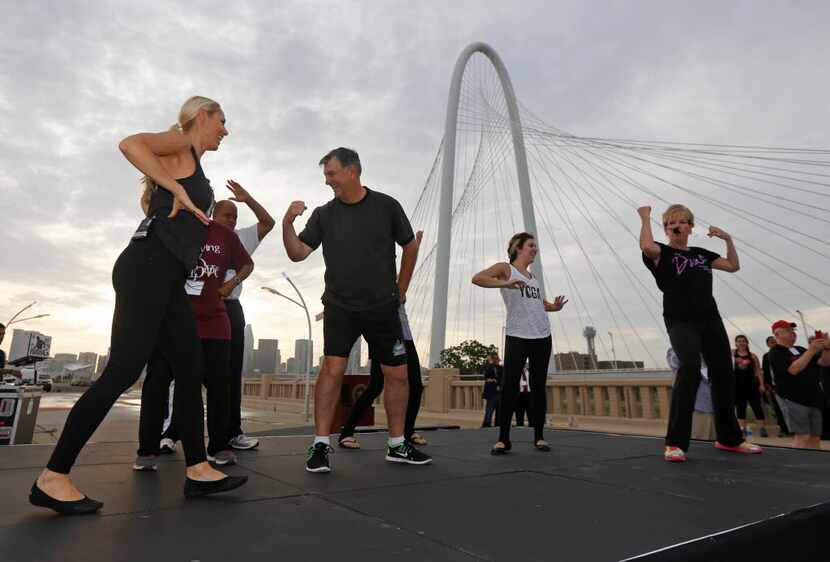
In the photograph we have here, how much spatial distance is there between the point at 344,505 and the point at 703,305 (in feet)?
8.58

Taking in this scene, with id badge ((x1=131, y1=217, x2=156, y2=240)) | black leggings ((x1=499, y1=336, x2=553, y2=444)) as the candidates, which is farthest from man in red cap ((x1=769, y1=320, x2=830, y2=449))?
id badge ((x1=131, y1=217, x2=156, y2=240))

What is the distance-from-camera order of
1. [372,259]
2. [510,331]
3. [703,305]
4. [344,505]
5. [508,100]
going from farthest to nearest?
[508,100] → [510,331] → [703,305] → [372,259] → [344,505]

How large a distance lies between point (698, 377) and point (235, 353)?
2.89 m

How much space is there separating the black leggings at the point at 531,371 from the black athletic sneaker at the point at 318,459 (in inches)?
54.3

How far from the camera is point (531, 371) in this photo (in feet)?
11.7

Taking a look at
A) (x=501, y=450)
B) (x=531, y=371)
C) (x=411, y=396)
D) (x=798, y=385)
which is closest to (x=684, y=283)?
(x=531, y=371)

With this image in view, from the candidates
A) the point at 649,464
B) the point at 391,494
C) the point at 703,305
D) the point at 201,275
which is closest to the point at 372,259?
the point at 201,275

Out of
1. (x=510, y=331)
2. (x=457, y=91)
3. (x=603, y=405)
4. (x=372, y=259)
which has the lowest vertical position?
(x=603, y=405)

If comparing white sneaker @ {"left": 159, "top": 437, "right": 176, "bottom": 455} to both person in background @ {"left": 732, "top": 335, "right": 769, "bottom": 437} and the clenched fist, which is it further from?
person in background @ {"left": 732, "top": 335, "right": 769, "bottom": 437}

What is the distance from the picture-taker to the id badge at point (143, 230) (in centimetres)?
184

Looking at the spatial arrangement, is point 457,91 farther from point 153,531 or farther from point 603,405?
point 153,531

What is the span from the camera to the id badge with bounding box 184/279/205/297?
8.72 feet

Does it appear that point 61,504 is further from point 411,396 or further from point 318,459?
point 411,396

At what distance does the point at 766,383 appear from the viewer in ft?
26.5
